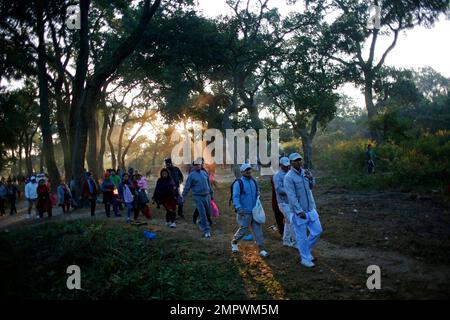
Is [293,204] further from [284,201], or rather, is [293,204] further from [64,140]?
[64,140]

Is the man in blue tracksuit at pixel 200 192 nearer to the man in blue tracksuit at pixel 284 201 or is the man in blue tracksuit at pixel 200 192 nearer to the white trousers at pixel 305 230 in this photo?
the man in blue tracksuit at pixel 284 201

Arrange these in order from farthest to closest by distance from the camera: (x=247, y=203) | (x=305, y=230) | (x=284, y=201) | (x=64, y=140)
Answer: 1. (x=64, y=140)
2. (x=284, y=201)
3. (x=247, y=203)
4. (x=305, y=230)

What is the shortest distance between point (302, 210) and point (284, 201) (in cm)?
138

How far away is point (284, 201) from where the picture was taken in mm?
8273

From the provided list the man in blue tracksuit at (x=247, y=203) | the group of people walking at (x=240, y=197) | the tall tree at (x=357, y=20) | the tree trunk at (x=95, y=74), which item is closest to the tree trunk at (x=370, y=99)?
the tall tree at (x=357, y=20)

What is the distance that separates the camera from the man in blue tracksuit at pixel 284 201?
8.19 metres

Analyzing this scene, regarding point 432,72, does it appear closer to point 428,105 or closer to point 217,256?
point 428,105

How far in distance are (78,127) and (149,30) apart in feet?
21.8

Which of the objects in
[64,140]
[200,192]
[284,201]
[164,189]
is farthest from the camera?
[64,140]

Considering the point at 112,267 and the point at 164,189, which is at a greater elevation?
the point at 164,189

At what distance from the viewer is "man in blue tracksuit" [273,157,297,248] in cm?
819

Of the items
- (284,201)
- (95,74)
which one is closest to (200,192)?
(284,201)

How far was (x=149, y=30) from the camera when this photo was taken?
19.5 metres
